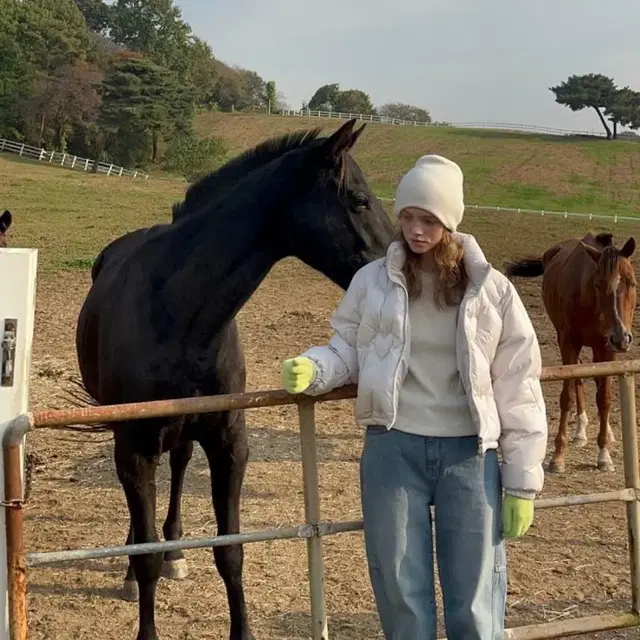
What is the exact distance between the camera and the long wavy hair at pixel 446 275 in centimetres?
231

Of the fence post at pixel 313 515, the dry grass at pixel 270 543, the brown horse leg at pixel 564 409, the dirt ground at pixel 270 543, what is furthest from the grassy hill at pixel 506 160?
the fence post at pixel 313 515

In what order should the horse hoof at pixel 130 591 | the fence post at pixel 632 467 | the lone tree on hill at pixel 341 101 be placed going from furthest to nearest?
the lone tree on hill at pixel 341 101 → the horse hoof at pixel 130 591 → the fence post at pixel 632 467

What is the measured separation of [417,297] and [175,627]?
215cm

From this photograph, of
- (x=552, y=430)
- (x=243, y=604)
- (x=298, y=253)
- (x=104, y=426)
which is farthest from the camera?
(x=552, y=430)

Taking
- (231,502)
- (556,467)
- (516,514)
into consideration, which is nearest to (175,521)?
(231,502)

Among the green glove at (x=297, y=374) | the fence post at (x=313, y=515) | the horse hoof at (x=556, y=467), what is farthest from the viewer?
the horse hoof at (x=556, y=467)

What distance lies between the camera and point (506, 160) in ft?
155

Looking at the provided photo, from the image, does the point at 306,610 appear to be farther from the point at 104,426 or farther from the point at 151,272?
the point at 151,272

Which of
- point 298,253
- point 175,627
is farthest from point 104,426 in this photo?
point 298,253

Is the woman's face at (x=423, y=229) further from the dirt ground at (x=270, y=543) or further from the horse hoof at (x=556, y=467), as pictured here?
the horse hoof at (x=556, y=467)

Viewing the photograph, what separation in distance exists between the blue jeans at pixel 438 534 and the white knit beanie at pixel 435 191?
2.19 ft

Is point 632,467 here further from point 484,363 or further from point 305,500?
A: point 305,500

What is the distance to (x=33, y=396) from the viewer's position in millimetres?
6938

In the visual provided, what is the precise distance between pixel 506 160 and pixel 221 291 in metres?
46.5
